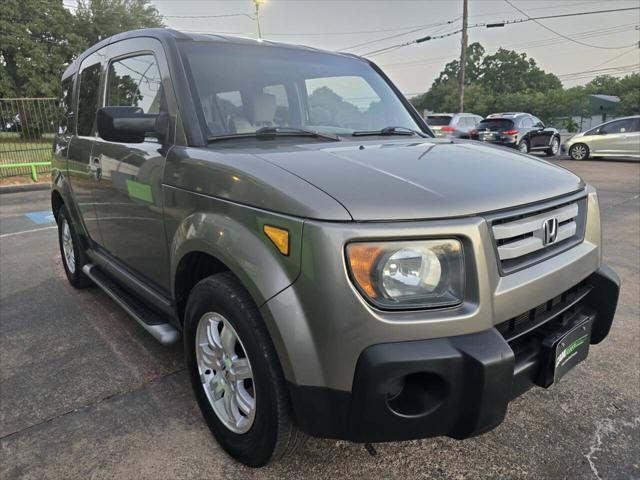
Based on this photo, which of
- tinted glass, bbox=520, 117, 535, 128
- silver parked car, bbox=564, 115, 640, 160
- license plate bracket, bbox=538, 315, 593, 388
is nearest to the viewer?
license plate bracket, bbox=538, 315, 593, 388

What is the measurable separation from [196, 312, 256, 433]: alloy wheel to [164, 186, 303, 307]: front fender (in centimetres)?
28

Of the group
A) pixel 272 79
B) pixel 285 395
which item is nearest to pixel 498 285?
pixel 285 395

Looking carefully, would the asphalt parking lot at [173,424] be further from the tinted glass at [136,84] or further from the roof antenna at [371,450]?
the tinted glass at [136,84]

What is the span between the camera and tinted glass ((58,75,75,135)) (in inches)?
159

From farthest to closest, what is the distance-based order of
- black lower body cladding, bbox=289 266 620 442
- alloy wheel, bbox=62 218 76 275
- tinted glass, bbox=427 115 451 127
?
tinted glass, bbox=427 115 451 127 < alloy wheel, bbox=62 218 76 275 < black lower body cladding, bbox=289 266 620 442

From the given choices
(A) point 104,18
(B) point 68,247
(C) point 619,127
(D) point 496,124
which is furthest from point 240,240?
(A) point 104,18

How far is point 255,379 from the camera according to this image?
5.80 ft

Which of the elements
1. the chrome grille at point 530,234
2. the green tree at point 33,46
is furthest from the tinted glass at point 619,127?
the green tree at point 33,46

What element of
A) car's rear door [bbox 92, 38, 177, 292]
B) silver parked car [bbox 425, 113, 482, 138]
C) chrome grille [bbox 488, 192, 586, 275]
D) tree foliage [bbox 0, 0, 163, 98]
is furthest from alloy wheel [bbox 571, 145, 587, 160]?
tree foliage [bbox 0, 0, 163, 98]

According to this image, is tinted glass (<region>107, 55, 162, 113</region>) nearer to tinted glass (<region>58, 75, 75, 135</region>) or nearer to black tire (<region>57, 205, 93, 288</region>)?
tinted glass (<region>58, 75, 75, 135</region>)

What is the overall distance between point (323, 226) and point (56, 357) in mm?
→ 2451

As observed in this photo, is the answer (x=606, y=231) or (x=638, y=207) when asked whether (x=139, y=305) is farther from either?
(x=638, y=207)

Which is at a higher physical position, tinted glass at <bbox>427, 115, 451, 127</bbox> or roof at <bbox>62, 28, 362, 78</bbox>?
roof at <bbox>62, 28, 362, 78</bbox>

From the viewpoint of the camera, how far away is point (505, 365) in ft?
5.06
